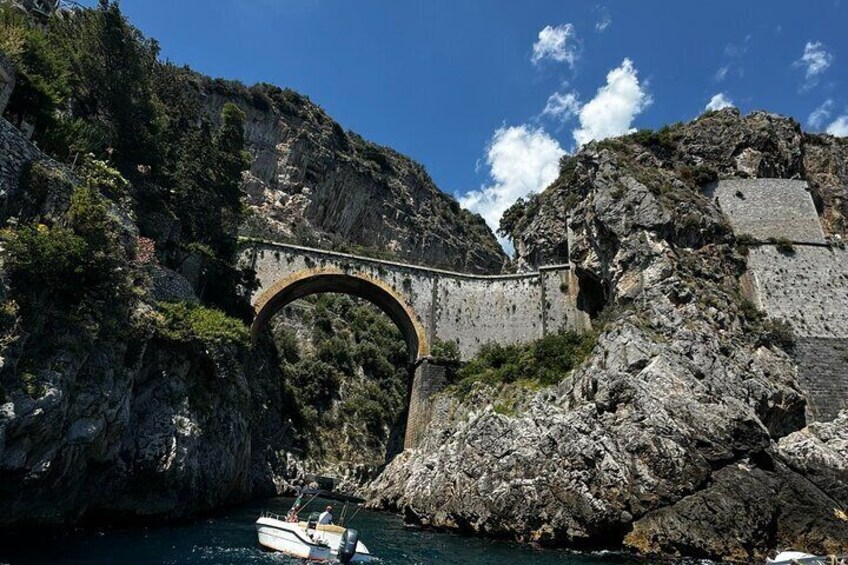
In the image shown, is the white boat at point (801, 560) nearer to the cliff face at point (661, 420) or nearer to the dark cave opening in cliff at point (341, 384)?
the cliff face at point (661, 420)

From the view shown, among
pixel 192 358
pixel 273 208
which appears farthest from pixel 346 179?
pixel 192 358

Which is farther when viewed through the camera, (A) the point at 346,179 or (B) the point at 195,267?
(A) the point at 346,179

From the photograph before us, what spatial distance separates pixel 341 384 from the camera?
135 feet

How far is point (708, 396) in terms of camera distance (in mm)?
18406

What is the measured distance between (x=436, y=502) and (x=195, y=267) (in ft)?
47.5

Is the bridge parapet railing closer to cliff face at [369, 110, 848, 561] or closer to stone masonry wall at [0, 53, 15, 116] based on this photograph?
cliff face at [369, 110, 848, 561]

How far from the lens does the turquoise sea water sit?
11031mm

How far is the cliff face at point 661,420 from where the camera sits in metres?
15.9

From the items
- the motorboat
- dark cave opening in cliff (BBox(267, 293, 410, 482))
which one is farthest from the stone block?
the motorboat

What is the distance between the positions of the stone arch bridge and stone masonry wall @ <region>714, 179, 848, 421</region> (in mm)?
8882

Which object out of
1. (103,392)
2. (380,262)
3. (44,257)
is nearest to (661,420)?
(103,392)

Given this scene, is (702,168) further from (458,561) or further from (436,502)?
(458,561)

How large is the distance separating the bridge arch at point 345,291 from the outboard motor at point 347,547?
15654mm

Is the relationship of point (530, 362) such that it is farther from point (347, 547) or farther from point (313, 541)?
point (347, 547)
